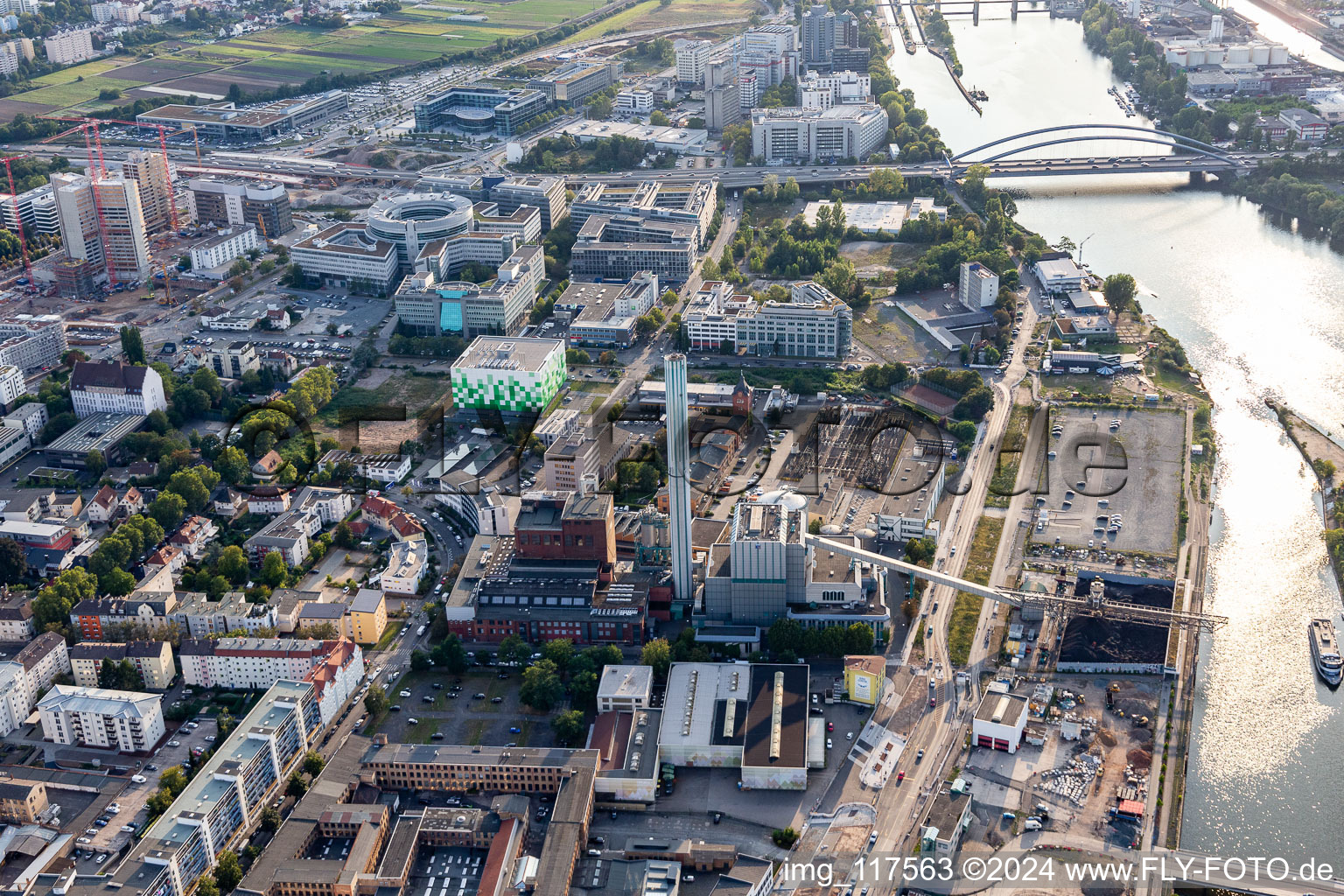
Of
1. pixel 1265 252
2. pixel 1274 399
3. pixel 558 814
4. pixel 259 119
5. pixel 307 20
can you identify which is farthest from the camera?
pixel 307 20

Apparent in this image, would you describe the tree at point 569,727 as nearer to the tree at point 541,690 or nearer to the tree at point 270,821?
the tree at point 541,690

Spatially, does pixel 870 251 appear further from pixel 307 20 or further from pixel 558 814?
pixel 307 20

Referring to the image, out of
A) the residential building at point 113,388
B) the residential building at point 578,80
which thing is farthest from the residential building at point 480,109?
the residential building at point 113,388

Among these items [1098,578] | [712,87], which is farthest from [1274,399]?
[712,87]

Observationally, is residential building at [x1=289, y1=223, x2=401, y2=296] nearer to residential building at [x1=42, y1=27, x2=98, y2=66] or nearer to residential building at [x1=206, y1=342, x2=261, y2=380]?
residential building at [x1=206, y1=342, x2=261, y2=380]

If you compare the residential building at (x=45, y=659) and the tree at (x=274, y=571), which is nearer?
the residential building at (x=45, y=659)

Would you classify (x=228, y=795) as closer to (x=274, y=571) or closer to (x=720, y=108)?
(x=274, y=571)
